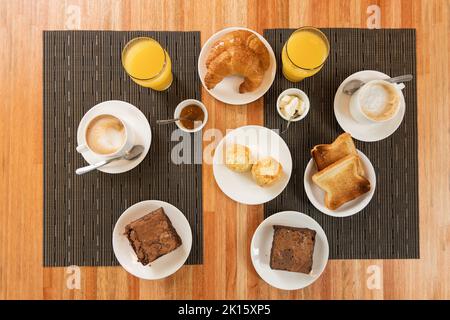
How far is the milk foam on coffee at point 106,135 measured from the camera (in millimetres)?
1027

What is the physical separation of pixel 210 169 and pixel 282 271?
411 millimetres

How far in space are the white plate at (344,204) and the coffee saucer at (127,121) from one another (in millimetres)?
531

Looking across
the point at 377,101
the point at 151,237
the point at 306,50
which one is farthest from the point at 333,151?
the point at 151,237

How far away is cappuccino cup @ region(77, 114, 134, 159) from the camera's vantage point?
40.1 inches

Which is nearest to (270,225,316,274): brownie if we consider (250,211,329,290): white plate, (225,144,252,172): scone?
(250,211,329,290): white plate

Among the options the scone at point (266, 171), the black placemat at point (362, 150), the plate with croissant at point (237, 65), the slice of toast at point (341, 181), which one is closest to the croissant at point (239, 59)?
the plate with croissant at point (237, 65)

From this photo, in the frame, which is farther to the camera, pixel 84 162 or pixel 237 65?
pixel 84 162

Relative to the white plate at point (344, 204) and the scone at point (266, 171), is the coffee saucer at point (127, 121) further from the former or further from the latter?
the white plate at point (344, 204)

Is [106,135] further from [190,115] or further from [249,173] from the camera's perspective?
[249,173]

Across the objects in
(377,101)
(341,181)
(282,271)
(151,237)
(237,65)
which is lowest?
(282,271)

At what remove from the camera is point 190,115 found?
1126 millimetres

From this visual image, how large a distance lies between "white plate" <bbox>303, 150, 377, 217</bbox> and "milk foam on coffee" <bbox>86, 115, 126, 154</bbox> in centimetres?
60

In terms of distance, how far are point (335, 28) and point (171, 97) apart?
61 cm
